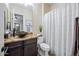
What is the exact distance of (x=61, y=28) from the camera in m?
1.67

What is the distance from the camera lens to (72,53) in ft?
5.39

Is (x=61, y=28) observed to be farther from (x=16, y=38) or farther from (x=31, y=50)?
(x=16, y=38)

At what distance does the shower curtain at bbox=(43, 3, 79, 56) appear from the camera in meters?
1.63

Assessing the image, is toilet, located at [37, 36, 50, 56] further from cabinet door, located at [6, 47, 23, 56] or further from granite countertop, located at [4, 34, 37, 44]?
cabinet door, located at [6, 47, 23, 56]

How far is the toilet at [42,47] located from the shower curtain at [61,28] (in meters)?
0.06

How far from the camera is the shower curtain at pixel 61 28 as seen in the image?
163cm

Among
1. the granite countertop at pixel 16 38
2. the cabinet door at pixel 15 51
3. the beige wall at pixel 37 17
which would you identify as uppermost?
the beige wall at pixel 37 17

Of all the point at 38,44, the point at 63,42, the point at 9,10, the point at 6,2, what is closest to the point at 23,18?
the point at 9,10

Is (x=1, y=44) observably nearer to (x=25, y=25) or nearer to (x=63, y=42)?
(x=25, y=25)

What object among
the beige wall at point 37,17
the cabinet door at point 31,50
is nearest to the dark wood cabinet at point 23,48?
the cabinet door at point 31,50

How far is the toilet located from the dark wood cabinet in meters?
0.06

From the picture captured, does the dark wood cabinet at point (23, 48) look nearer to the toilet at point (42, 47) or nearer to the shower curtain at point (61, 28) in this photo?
the toilet at point (42, 47)

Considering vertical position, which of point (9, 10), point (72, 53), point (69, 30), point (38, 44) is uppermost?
point (9, 10)

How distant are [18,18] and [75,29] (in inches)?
32.3
